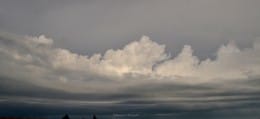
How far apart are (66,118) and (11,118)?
44.3 metres

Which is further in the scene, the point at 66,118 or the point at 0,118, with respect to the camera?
the point at 0,118

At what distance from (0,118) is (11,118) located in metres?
8.19

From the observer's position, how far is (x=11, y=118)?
192 m

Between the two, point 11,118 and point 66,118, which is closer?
point 66,118

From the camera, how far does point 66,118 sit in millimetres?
165625

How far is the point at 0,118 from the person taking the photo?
184m

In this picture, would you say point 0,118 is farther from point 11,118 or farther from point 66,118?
point 66,118

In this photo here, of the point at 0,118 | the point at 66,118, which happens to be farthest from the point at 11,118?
the point at 66,118

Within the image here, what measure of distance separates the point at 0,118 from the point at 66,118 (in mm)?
43175
